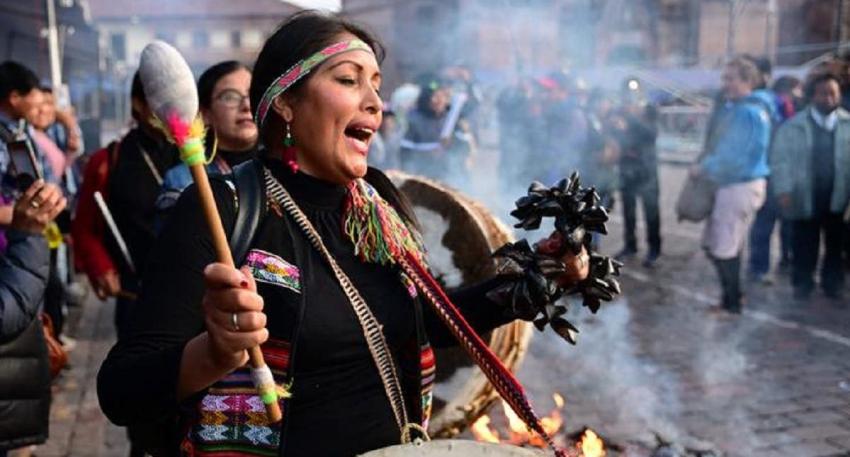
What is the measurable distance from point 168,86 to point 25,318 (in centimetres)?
175

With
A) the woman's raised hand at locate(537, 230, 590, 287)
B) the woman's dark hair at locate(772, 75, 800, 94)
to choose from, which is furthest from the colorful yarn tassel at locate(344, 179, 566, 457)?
the woman's dark hair at locate(772, 75, 800, 94)

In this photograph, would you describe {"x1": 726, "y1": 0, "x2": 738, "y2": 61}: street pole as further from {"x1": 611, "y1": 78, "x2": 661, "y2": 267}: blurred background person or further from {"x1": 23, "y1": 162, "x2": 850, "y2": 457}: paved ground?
{"x1": 23, "y1": 162, "x2": 850, "y2": 457}: paved ground

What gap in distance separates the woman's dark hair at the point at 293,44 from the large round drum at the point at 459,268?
5.58 feet

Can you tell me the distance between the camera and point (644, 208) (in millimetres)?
9016

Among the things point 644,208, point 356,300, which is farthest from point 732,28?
point 356,300

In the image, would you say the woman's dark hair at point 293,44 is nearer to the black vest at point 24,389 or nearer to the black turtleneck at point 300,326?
the black turtleneck at point 300,326

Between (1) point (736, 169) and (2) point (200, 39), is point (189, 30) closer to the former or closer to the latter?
(2) point (200, 39)

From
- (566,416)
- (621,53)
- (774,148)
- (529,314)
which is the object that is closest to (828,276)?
(774,148)

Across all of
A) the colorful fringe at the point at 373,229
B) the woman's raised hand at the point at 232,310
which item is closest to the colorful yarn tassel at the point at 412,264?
the colorful fringe at the point at 373,229

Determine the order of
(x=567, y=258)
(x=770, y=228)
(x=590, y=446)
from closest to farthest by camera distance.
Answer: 1. (x=567, y=258)
2. (x=590, y=446)
3. (x=770, y=228)

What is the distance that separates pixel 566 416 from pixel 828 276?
3976mm

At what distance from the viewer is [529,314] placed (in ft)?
6.18

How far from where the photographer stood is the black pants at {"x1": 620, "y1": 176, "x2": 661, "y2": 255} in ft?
29.3

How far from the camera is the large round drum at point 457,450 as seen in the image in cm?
171
